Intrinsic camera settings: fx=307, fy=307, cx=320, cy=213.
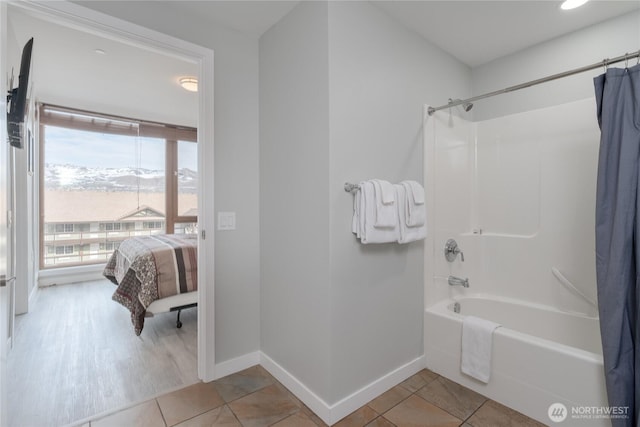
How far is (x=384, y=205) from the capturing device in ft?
5.74

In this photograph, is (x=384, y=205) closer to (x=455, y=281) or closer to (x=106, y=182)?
(x=455, y=281)

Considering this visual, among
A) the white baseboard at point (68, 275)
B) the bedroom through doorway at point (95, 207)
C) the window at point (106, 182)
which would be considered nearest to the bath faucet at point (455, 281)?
the bedroom through doorway at point (95, 207)

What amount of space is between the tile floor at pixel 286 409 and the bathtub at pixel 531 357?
97 mm

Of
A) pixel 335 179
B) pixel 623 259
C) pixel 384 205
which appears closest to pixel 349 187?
pixel 335 179

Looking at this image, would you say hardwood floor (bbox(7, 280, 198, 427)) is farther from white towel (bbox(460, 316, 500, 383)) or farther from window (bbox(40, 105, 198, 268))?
white towel (bbox(460, 316, 500, 383))

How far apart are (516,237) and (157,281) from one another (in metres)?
3.02

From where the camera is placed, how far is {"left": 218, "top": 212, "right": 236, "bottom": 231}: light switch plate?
6.79ft

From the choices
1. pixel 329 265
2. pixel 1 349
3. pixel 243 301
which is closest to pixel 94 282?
pixel 243 301

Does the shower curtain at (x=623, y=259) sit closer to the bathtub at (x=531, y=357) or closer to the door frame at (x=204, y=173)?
the bathtub at (x=531, y=357)

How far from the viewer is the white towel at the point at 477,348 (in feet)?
6.11

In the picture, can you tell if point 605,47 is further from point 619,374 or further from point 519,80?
point 619,374

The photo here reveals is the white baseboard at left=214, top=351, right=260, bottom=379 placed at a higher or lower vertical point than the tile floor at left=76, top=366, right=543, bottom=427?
higher

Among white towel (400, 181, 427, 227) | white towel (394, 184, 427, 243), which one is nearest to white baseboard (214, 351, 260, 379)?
white towel (394, 184, 427, 243)

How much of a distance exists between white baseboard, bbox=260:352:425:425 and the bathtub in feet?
0.86
